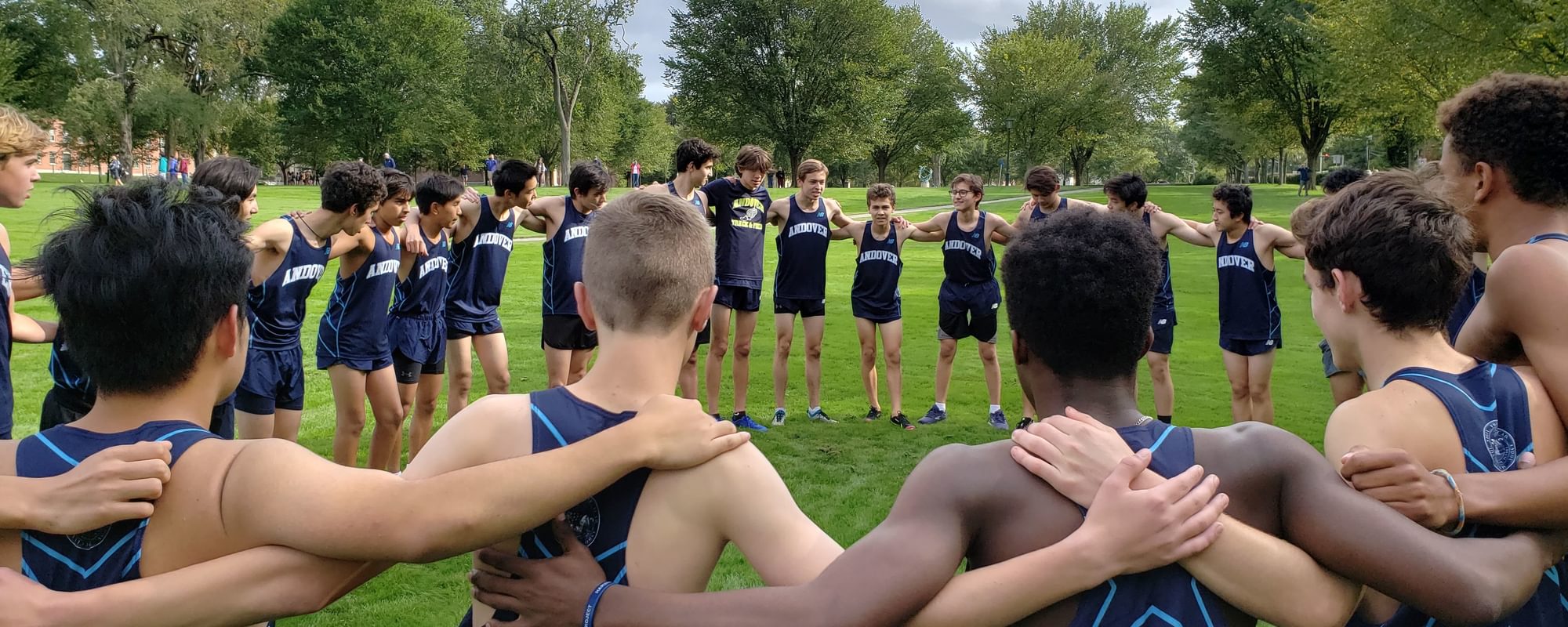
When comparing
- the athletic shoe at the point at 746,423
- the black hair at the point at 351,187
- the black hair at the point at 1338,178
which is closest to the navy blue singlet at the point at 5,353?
the black hair at the point at 351,187

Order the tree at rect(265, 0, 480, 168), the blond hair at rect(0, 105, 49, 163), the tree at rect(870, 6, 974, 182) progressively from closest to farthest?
the blond hair at rect(0, 105, 49, 163) → the tree at rect(265, 0, 480, 168) → the tree at rect(870, 6, 974, 182)

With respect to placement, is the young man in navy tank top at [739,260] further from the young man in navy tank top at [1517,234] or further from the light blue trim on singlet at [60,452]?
the light blue trim on singlet at [60,452]

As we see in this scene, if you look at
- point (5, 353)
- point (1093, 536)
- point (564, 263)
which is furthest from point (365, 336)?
point (1093, 536)

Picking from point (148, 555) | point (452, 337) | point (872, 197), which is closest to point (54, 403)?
point (452, 337)

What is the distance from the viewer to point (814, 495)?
6324 millimetres

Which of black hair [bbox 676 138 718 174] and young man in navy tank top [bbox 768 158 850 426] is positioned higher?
black hair [bbox 676 138 718 174]

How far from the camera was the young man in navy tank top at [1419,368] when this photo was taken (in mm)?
2059

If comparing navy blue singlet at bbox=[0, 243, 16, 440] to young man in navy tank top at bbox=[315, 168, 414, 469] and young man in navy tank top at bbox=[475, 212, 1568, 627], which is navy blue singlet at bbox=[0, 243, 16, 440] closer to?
young man in navy tank top at bbox=[315, 168, 414, 469]

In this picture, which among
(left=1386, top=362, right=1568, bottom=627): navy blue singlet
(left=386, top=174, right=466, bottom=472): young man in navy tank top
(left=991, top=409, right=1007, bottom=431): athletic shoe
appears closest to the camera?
(left=1386, top=362, right=1568, bottom=627): navy blue singlet

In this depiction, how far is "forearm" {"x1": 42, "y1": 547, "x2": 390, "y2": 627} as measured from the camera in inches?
66.0

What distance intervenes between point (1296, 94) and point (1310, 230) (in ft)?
180

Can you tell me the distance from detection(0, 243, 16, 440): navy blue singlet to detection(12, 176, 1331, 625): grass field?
3.02 feet

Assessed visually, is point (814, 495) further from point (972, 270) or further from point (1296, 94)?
point (1296, 94)

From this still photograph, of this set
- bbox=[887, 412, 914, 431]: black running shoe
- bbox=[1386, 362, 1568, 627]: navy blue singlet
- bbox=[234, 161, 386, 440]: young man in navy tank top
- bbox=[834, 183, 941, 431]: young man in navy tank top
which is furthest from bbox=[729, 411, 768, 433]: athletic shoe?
bbox=[1386, 362, 1568, 627]: navy blue singlet
